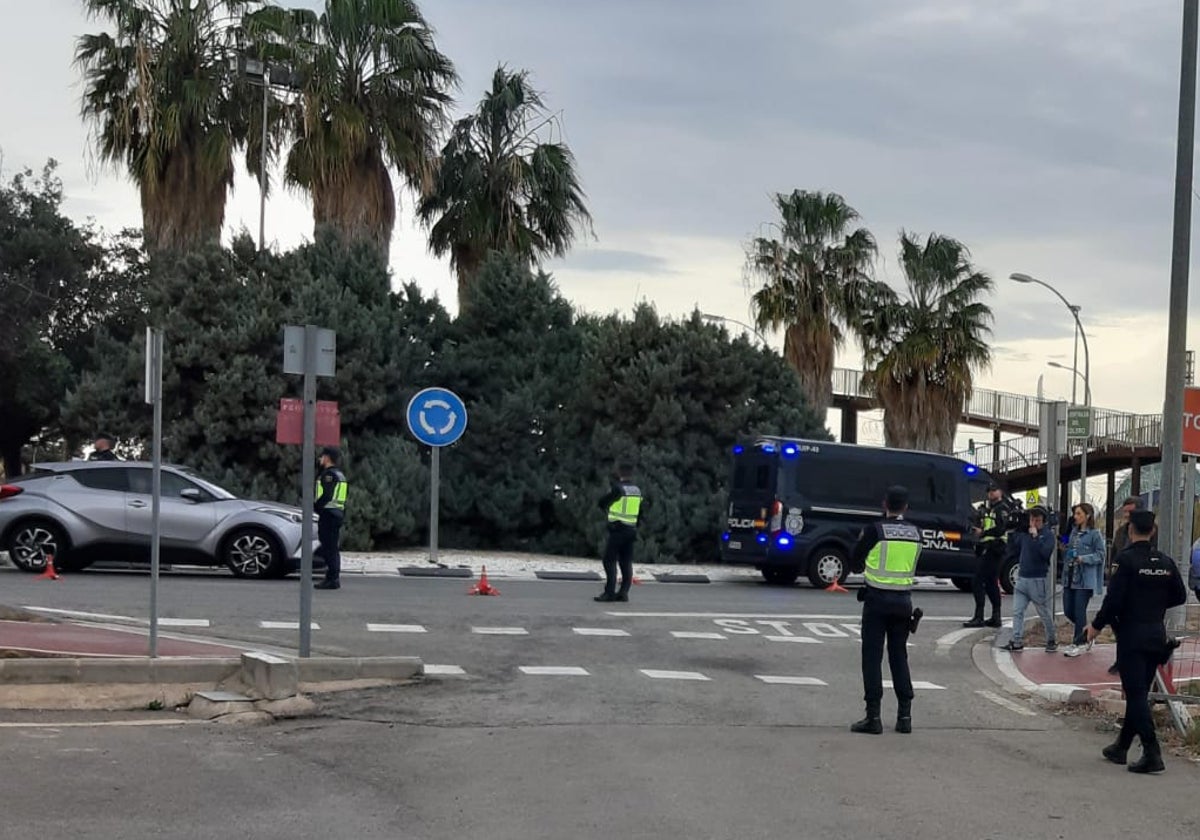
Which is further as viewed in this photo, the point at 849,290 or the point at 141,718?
the point at 849,290

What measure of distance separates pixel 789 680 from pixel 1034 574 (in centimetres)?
364

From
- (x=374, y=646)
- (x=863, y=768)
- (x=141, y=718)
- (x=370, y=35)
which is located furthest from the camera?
(x=370, y=35)

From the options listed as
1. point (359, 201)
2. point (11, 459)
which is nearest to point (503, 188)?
point (359, 201)

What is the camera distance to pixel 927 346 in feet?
126

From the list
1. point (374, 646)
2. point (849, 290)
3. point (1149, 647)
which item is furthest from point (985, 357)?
point (1149, 647)

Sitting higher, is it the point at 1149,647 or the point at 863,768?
the point at 1149,647

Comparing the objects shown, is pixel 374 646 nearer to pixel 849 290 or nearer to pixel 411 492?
pixel 411 492

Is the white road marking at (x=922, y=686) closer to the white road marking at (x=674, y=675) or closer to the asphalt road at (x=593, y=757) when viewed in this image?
the asphalt road at (x=593, y=757)

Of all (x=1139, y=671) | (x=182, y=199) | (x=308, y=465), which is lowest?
(x=1139, y=671)

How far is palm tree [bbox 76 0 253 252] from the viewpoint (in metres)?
29.9

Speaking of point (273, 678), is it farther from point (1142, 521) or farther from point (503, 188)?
point (503, 188)

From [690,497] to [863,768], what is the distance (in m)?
18.8

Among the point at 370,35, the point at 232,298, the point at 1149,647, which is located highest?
the point at 370,35

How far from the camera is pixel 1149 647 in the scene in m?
9.74
